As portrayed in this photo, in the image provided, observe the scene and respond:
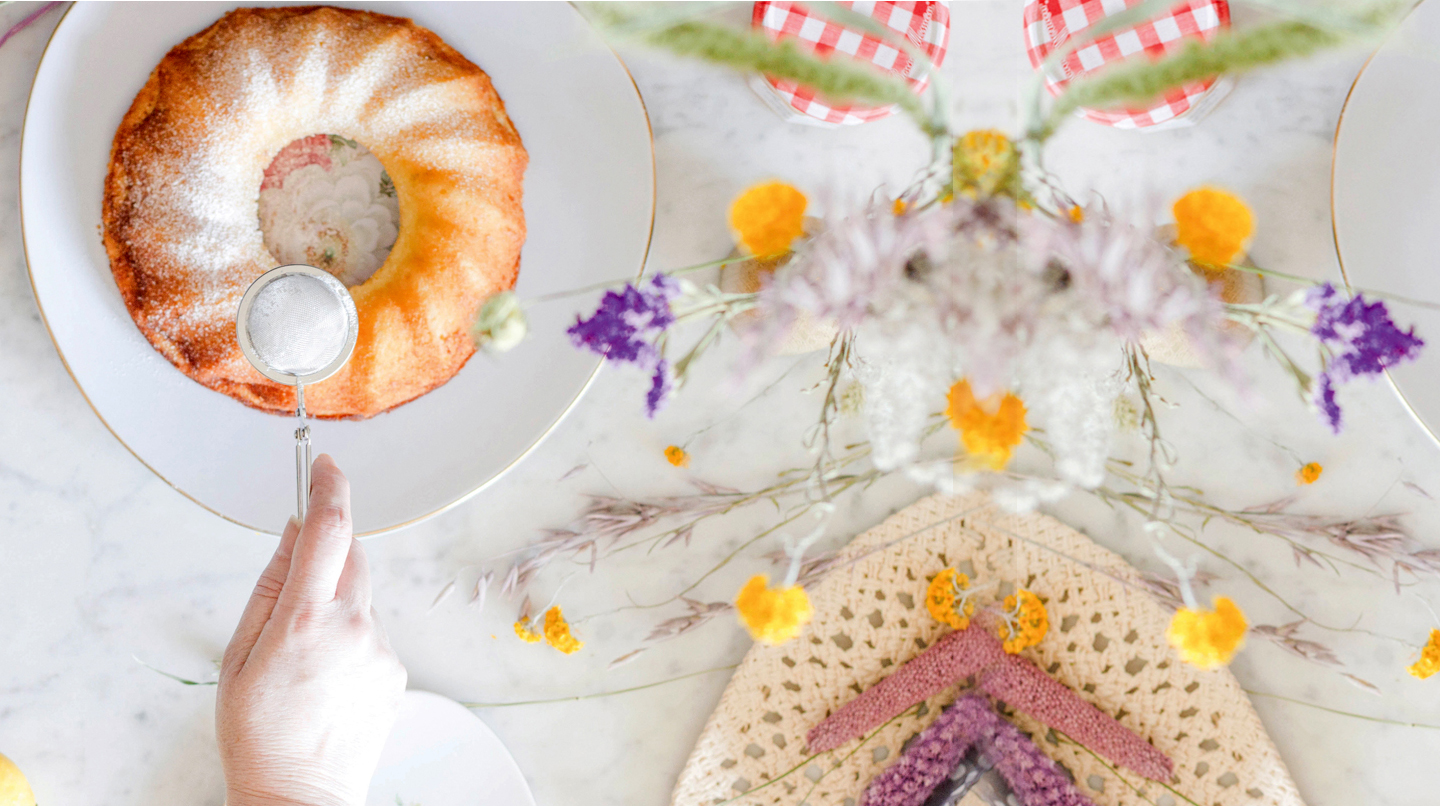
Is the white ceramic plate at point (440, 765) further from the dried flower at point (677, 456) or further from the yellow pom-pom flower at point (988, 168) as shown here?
the yellow pom-pom flower at point (988, 168)

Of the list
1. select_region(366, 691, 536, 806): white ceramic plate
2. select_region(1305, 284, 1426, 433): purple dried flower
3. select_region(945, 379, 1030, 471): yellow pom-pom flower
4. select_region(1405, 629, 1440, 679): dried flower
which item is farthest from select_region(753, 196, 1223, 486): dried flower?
select_region(366, 691, 536, 806): white ceramic plate

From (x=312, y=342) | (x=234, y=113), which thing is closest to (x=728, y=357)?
(x=312, y=342)

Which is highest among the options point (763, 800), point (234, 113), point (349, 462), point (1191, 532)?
point (234, 113)

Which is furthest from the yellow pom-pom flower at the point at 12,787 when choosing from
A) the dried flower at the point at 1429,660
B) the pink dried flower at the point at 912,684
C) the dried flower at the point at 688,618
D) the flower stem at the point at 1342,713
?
the dried flower at the point at 1429,660

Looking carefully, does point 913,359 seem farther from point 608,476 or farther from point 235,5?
point 235,5

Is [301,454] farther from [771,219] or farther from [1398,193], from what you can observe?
[1398,193]
